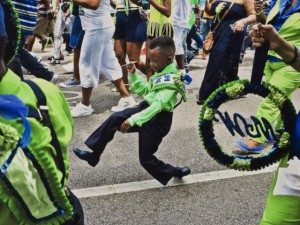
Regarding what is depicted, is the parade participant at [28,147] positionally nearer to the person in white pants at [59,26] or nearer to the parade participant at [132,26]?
the parade participant at [132,26]

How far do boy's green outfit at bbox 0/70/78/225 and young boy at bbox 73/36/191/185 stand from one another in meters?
1.91

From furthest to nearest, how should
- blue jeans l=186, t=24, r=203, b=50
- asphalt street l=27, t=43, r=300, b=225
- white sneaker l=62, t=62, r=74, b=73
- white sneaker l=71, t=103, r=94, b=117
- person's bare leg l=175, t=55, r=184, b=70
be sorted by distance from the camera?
blue jeans l=186, t=24, r=203, b=50
white sneaker l=62, t=62, r=74, b=73
person's bare leg l=175, t=55, r=184, b=70
white sneaker l=71, t=103, r=94, b=117
asphalt street l=27, t=43, r=300, b=225

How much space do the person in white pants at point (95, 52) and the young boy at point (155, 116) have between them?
1.72 m

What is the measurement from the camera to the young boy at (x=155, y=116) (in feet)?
11.0

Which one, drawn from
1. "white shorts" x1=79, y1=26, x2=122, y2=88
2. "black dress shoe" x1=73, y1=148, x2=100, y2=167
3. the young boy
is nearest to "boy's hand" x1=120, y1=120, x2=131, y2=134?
the young boy

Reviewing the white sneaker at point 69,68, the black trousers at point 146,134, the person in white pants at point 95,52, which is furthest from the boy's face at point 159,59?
the white sneaker at point 69,68

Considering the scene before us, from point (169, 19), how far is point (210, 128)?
157 inches

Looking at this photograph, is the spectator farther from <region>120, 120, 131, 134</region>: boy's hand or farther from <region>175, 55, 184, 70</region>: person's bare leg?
<region>120, 120, 131, 134</region>: boy's hand

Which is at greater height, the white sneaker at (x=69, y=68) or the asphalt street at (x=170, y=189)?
the asphalt street at (x=170, y=189)

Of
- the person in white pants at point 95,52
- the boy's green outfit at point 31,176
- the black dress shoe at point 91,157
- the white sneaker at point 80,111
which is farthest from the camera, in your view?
the white sneaker at point 80,111

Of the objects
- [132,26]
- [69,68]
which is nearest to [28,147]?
[132,26]

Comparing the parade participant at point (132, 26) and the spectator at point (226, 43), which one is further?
the parade participant at point (132, 26)

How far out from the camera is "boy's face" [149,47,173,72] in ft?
11.4

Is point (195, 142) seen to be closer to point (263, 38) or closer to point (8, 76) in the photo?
point (263, 38)
